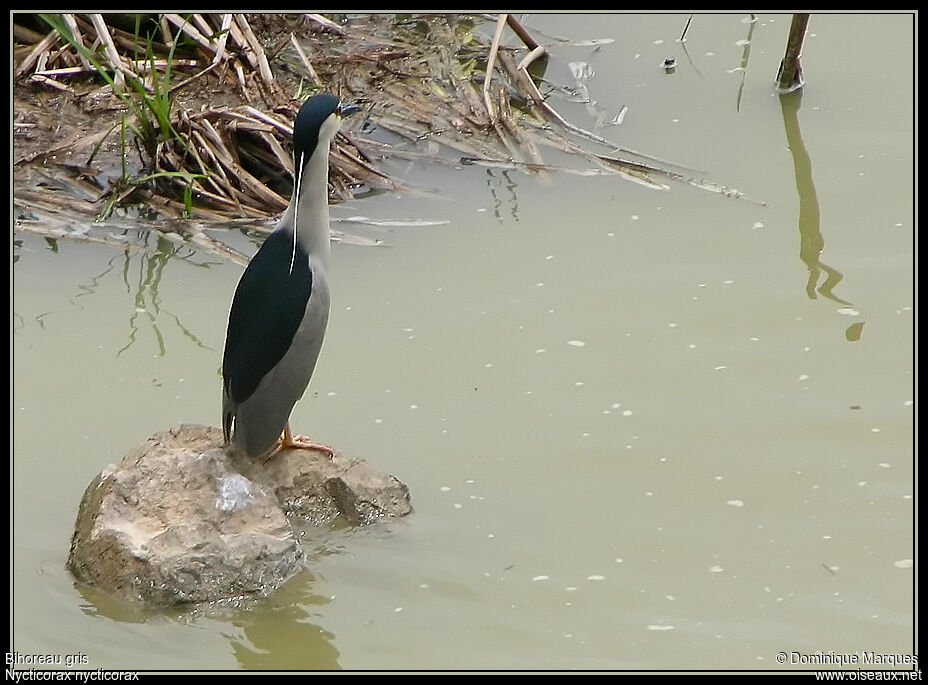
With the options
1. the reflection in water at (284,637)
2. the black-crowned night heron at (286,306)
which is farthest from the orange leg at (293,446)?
the reflection in water at (284,637)

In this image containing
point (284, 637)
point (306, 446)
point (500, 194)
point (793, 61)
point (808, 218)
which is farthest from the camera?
point (793, 61)

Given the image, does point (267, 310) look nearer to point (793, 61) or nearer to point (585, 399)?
point (585, 399)

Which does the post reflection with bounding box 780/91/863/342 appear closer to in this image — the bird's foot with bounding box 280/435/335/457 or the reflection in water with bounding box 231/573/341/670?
the bird's foot with bounding box 280/435/335/457

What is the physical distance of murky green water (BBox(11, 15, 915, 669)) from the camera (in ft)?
10.9

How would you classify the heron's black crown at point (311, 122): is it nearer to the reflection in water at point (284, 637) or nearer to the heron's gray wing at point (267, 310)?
the heron's gray wing at point (267, 310)

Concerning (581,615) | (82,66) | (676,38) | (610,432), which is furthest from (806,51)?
(581,615)

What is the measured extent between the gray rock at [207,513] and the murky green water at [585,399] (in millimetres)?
86

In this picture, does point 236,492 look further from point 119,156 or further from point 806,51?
point 806,51

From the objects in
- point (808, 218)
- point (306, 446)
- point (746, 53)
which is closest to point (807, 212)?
point (808, 218)

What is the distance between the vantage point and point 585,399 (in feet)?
14.2

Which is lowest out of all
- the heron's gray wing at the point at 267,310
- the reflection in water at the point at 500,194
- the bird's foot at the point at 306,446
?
the bird's foot at the point at 306,446

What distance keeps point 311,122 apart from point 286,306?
54 centimetres

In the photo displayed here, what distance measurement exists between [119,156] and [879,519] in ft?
12.4

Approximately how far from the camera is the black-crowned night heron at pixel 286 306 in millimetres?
3514
